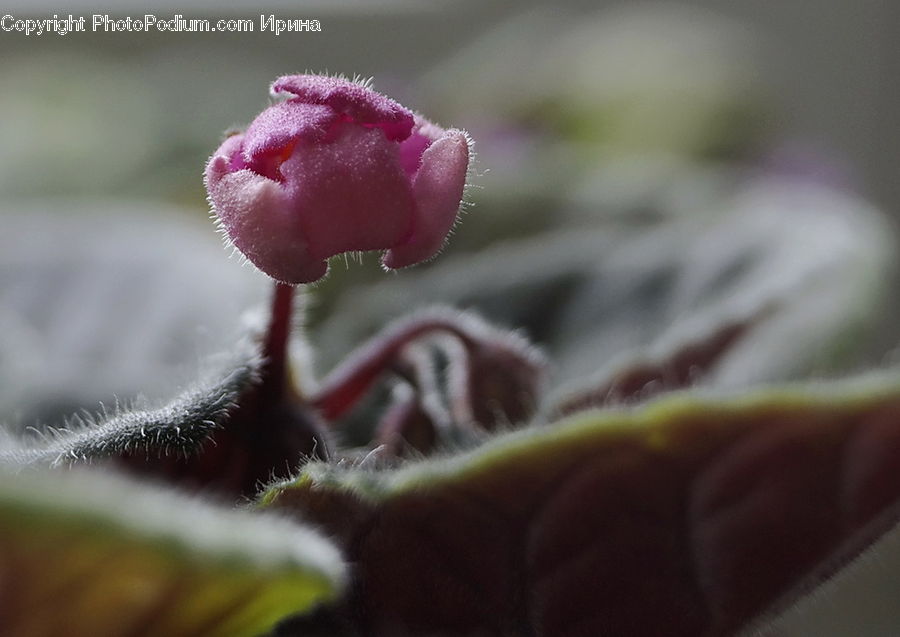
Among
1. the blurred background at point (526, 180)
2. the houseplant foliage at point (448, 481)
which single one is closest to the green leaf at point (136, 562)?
the houseplant foliage at point (448, 481)

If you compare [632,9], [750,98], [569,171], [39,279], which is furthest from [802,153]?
[39,279]

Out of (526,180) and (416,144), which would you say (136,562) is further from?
(526,180)

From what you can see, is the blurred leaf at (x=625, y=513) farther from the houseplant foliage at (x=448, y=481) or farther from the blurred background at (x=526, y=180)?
the blurred background at (x=526, y=180)

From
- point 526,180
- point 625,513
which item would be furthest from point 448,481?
point 526,180

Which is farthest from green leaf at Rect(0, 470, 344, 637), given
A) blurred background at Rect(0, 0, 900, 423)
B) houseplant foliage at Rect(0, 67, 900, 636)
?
blurred background at Rect(0, 0, 900, 423)

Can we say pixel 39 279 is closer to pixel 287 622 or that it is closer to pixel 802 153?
pixel 287 622

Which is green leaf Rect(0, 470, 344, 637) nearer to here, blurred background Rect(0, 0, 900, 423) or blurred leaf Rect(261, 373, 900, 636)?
blurred leaf Rect(261, 373, 900, 636)

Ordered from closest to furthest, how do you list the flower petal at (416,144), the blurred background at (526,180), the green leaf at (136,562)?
the green leaf at (136,562) < the flower petal at (416,144) < the blurred background at (526,180)
